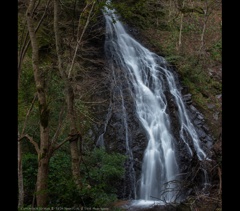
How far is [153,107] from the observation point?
1370 cm

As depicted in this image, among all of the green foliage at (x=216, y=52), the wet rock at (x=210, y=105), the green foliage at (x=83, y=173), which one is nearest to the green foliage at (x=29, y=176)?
the green foliage at (x=83, y=173)

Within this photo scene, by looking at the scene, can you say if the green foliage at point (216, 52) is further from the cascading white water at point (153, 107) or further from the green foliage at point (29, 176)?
the green foliage at point (29, 176)

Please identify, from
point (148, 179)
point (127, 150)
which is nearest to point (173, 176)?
point (148, 179)

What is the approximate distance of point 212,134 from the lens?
13953mm

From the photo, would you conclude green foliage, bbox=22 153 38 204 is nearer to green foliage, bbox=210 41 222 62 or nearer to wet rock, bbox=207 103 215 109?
wet rock, bbox=207 103 215 109

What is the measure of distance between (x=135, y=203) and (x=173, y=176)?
2357mm

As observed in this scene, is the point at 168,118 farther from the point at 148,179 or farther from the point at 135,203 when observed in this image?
the point at 135,203

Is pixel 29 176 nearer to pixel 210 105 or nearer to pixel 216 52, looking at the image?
pixel 210 105

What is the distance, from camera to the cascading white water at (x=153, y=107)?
36.2ft

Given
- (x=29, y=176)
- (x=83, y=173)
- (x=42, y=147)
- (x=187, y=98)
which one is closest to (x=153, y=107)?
(x=187, y=98)

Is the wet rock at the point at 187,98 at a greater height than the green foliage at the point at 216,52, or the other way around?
Result: the green foliage at the point at 216,52

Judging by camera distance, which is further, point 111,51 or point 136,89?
point 111,51

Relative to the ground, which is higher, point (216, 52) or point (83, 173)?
point (216, 52)
